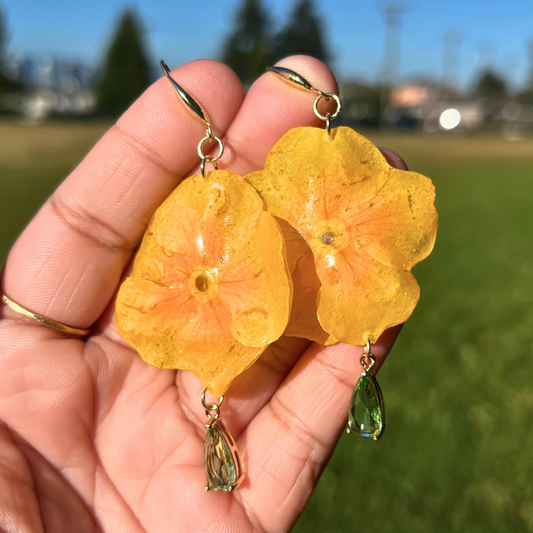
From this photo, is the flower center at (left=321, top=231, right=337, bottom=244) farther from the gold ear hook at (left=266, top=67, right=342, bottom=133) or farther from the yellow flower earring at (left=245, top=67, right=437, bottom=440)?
the gold ear hook at (left=266, top=67, right=342, bottom=133)

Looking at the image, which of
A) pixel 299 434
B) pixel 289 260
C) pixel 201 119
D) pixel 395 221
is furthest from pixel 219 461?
pixel 201 119

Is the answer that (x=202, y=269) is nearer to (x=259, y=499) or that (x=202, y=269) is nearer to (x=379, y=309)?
(x=379, y=309)

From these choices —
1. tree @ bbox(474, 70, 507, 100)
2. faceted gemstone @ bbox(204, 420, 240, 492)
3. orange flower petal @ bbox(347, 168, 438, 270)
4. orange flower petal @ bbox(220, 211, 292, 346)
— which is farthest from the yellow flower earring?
tree @ bbox(474, 70, 507, 100)

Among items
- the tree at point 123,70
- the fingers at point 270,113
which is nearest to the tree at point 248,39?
the tree at point 123,70

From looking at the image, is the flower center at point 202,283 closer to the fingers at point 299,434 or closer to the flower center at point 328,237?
the flower center at point 328,237

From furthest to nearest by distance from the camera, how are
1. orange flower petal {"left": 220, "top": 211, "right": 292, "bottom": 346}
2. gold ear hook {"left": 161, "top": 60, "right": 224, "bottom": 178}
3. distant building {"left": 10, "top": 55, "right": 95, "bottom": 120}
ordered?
distant building {"left": 10, "top": 55, "right": 95, "bottom": 120} → gold ear hook {"left": 161, "top": 60, "right": 224, "bottom": 178} → orange flower petal {"left": 220, "top": 211, "right": 292, "bottom": 346}

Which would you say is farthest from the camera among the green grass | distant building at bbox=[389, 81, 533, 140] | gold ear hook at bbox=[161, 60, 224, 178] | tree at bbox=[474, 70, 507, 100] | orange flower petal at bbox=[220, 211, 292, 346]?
tree at bbox=[474, 70, 507, 100]
